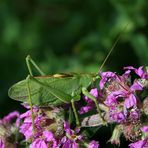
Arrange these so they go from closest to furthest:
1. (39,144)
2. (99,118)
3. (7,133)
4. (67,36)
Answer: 1. (39,144)
2. (99,118)
3. (7,133)
4. (67,36)

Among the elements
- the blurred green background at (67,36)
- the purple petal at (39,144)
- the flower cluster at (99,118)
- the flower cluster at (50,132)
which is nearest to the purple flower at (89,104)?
the flower cluster at (99,118)

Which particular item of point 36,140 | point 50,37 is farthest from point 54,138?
point 50,37

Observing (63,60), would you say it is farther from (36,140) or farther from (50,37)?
(36,140)

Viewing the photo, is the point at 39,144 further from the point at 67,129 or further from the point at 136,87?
the point at 136,87

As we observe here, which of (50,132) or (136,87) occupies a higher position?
(136,87)

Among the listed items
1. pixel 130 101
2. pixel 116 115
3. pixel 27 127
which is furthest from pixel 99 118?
pixel 27 127

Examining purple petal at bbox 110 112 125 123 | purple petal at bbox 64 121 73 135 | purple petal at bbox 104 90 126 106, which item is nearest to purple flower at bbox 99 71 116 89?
purple petal at bbox 104 90 126 106

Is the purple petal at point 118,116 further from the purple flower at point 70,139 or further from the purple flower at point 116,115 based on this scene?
the purple flower at point 70,139
